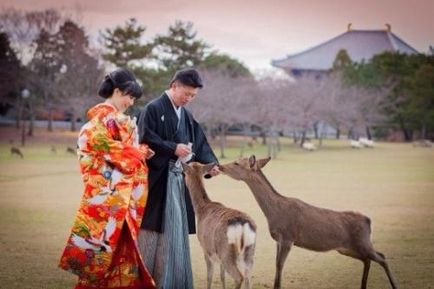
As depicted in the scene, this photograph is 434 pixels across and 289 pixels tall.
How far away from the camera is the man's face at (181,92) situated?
13.9 feet

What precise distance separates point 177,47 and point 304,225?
45.2 ft

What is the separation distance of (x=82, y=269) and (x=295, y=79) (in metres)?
19.2

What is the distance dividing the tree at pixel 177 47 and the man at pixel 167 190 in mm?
11563

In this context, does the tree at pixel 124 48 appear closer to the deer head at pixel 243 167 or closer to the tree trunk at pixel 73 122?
the tree trunk at pixel 73 122

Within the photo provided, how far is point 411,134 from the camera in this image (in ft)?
34.9

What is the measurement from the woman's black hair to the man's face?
400 mm

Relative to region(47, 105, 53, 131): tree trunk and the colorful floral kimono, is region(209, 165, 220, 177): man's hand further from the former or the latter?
region(47, 105, 53, 131): tree trunk

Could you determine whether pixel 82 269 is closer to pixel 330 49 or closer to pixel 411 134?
pixel 411 134

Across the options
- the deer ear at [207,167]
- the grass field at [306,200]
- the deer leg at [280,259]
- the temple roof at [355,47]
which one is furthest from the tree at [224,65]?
the deer ear at [207,167]

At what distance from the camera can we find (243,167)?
478cm

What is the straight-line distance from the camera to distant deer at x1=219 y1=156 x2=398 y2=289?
4711mm

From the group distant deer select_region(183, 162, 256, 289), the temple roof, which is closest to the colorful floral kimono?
distant deer select_region(183, 162, 256, 289)

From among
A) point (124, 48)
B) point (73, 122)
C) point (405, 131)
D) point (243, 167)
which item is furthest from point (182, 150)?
point (73, 122)

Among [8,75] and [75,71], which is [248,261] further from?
[75,71]
